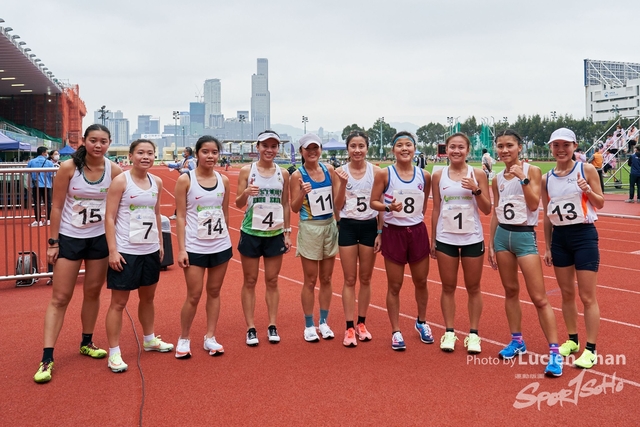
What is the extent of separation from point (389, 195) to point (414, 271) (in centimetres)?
72

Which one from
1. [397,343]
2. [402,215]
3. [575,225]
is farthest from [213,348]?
[575,225]

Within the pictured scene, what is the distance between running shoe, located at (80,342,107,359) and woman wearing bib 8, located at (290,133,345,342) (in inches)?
68.7

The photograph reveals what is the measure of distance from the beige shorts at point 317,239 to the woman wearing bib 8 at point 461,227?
36.7 inches

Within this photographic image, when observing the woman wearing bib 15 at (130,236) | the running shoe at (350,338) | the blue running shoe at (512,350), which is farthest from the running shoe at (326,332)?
the woman wearing bib 15 at (130,236)

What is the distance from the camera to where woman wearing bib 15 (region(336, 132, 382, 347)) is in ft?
15.5

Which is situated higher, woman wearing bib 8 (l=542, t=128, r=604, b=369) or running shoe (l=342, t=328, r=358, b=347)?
woman wearing bib 8 (l=542, t=128, r=604, b=369)

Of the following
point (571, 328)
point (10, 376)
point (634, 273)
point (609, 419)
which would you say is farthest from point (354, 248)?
point (634, 273)

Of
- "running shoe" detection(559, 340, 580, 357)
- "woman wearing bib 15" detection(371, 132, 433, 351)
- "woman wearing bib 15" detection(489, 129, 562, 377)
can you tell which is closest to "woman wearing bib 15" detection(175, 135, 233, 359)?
"woman wearing bib 15" detection(371, 132, 433, 351)

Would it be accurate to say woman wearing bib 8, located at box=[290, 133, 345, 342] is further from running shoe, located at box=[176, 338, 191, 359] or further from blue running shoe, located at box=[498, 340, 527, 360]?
blue running shoe, located at box=[498, 340, 527, 360]

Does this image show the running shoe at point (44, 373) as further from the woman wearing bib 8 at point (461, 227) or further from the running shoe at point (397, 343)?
the woman wearing bib 8 at point (461, 227)

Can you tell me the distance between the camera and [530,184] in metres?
4.16

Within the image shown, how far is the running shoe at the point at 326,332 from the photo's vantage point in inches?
192

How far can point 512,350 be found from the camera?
4344 mm

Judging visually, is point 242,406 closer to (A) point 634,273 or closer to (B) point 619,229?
(A) point 634,273
